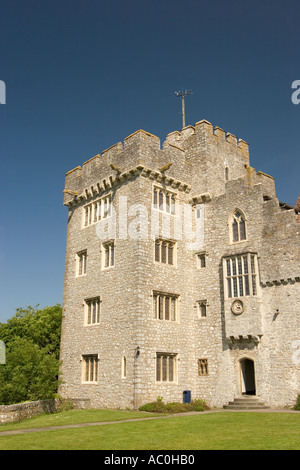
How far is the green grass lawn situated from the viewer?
10375mm

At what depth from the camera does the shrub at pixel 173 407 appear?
1939 centimetres

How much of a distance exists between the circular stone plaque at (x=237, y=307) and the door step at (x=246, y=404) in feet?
12.9

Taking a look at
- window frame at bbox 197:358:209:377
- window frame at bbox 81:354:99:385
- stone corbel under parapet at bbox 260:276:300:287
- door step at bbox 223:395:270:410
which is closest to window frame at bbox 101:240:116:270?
window frame at bbox 81:354:99:385

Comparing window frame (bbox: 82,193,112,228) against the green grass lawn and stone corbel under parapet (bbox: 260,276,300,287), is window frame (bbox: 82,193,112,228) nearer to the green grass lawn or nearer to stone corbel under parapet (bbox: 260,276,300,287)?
stone corbel under parapet (bbox: 260,276,300,287)

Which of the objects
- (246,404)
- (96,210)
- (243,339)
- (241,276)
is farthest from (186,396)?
(96,210)

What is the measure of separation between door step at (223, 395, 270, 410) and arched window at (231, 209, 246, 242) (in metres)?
7.74

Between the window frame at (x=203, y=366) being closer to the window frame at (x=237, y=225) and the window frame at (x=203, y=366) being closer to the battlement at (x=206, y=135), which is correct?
the window frame at (x=237, y=225)

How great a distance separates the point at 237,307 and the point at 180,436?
1049 centimetres

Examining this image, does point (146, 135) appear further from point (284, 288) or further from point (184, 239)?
point (284, 288)

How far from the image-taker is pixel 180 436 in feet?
38.9

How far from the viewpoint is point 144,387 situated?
2016 centimetres

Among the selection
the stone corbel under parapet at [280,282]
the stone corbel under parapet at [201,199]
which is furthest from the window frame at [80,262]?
the stone corbel under parapet at [280,282]

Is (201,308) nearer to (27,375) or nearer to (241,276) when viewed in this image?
(241,276)
